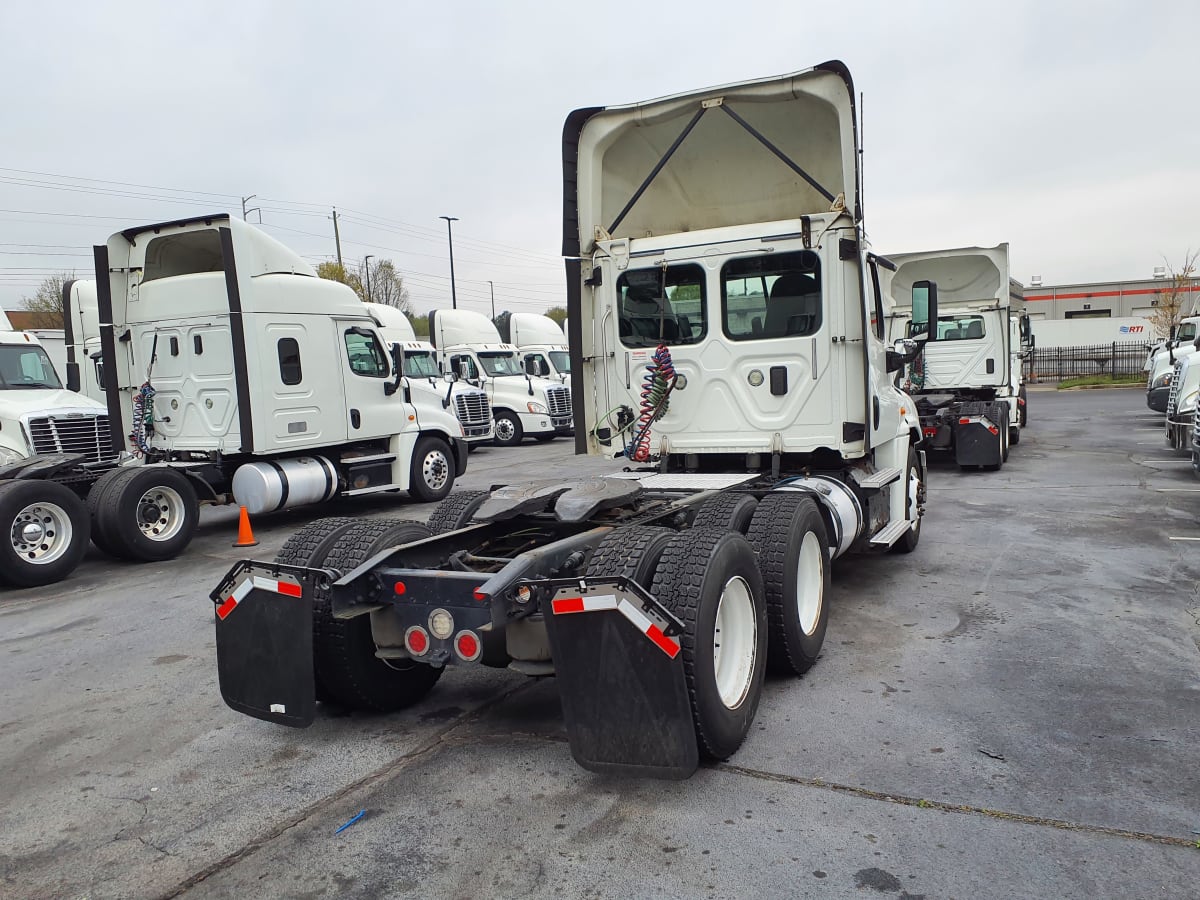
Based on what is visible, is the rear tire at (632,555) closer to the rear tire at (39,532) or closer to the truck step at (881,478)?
the truck step at (881,478)

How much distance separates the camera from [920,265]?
15141 mm

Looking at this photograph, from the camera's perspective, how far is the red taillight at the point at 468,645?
150 inches

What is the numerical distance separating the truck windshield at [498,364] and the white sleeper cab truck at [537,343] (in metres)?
0.30

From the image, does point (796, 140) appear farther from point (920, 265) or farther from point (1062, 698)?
point (920, 265)

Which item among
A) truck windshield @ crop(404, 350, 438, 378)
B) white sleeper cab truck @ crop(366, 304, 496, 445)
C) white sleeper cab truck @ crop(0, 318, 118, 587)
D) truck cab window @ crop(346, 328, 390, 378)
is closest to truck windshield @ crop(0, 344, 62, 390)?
white sleeper cab truck @ crop(0, 318, 118, 587)

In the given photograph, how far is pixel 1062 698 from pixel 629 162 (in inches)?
191

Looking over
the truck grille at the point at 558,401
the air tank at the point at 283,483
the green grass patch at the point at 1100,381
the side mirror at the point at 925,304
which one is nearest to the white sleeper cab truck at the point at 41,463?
the air tank at the point at 283,483

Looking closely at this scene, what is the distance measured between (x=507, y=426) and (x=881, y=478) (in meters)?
15.8

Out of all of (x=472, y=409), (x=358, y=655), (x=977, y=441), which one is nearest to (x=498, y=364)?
(x=472, y=409)

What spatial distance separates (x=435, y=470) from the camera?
41.7ft

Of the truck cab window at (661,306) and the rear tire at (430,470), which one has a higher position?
the truck cab window at (661,306)

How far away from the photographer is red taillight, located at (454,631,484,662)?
3.80 m

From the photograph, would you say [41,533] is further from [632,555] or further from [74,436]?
[632,555]

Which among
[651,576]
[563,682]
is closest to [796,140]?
[651,576]
